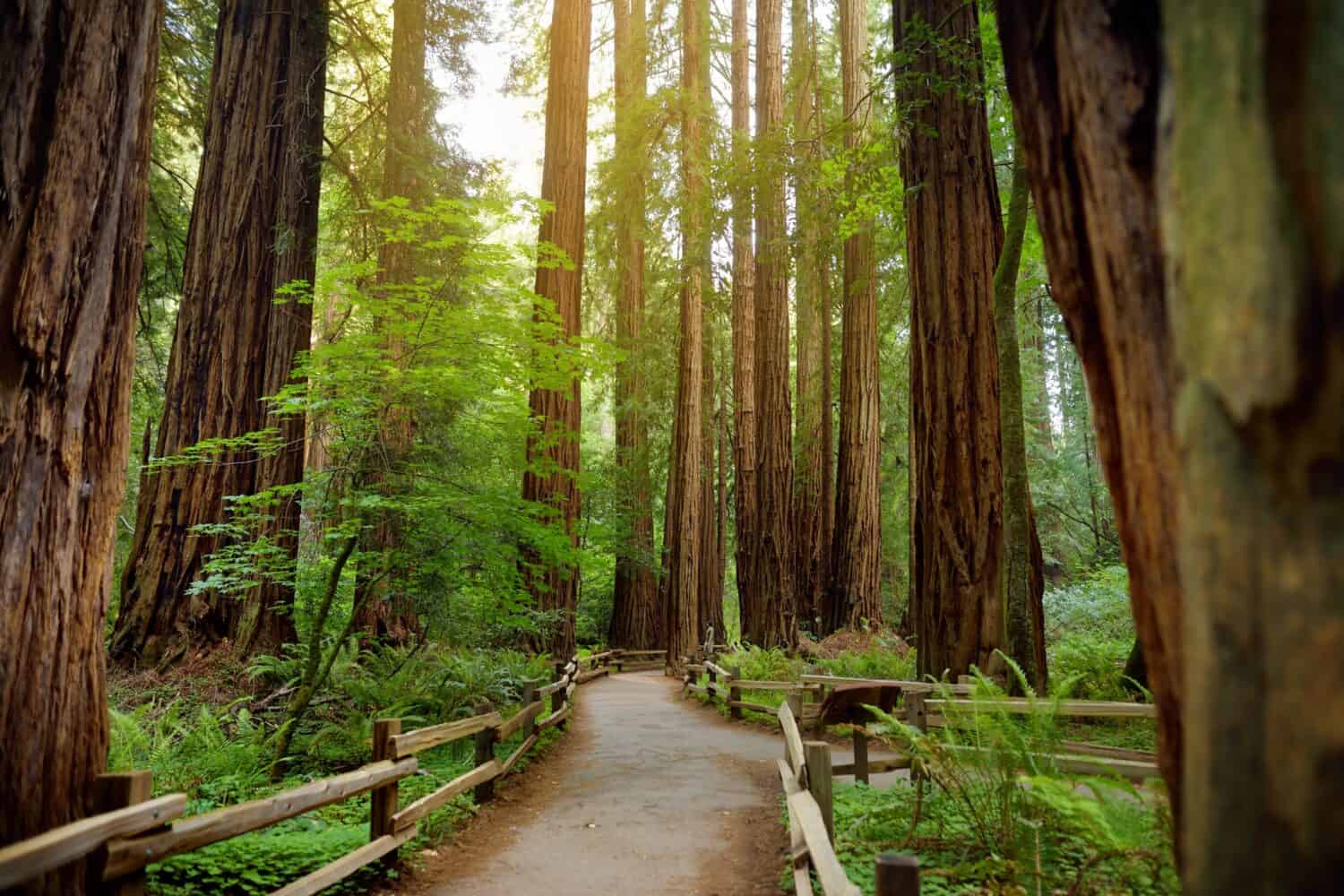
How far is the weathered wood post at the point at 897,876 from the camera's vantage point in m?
2.08

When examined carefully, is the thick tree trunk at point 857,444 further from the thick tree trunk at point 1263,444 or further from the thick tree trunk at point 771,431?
the thick tree trunk at point 1263,444

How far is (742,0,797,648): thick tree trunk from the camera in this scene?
1574 centimetres

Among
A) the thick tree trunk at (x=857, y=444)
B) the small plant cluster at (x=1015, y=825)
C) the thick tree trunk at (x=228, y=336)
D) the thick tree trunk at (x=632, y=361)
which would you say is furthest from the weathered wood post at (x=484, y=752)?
the thick tree trunk at (x=632, y=361)

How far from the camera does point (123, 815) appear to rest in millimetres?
3123

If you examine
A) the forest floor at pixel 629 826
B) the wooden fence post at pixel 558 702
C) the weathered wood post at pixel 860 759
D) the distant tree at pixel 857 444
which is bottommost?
the forest floor at pixel 629 826

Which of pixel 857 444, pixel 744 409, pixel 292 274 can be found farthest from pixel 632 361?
pixel 292 274

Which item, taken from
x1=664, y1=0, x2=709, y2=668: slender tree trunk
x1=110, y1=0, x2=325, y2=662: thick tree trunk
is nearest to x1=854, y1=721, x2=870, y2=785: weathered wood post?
x1=110, y1=0, x2=325, y2=662: thick tree trunk

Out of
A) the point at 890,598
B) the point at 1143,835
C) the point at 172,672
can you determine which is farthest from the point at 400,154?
the point at 890,598

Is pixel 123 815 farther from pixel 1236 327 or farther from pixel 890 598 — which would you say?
pixel 890 598

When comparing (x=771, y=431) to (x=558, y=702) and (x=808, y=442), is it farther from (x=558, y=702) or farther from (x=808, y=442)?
(x=558, y=702)

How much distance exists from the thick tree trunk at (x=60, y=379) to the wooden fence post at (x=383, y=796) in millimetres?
2034

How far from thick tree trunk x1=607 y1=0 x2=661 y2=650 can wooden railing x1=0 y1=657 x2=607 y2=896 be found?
45.6ft

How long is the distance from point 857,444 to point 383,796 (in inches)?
499

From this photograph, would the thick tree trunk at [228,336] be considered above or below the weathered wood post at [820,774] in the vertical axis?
above
